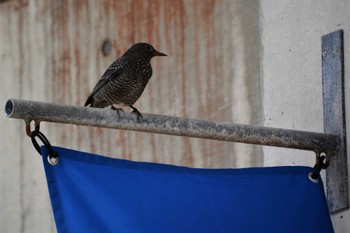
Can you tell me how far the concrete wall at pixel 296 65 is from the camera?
488 cm

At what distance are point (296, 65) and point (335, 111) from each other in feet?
1.41

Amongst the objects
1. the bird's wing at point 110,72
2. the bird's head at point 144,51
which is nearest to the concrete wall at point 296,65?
the bird's head at point 144,51

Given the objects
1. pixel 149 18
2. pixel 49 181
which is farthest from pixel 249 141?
pixel 149 18

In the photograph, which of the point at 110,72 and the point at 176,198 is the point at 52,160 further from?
the point at 110,72

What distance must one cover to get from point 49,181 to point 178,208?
1.63ft

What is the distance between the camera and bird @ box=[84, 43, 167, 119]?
6.14 meters

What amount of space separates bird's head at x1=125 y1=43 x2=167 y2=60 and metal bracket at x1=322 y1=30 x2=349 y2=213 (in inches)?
54.0

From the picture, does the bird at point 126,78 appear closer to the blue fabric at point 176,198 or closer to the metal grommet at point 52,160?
the blue fabric at point 176,198

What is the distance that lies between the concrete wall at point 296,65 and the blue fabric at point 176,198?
39cm

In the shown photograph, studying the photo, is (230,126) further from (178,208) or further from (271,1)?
(271,1)

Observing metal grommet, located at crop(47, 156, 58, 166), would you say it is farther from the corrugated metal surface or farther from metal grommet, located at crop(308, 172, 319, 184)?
the corrugated metal surface

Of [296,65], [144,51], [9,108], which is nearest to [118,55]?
[144,51]

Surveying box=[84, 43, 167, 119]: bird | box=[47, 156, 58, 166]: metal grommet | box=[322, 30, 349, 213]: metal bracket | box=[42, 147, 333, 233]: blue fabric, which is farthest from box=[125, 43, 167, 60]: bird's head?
box=[47, 156, 58, 166]: metal grommet

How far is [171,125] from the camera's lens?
430cm
